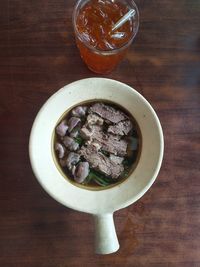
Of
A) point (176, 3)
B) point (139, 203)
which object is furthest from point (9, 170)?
point (176, 3)

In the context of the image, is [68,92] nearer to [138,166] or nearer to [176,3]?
[138,166]

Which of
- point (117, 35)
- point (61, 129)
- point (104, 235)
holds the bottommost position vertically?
point (104, 235)

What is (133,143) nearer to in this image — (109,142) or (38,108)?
(109,142)

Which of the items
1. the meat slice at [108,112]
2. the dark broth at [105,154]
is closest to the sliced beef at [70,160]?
the dark broth at [105,154]

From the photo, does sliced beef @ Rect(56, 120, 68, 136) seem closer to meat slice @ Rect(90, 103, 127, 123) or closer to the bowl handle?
meat slice @ Rect(90, 103, 127, 123)

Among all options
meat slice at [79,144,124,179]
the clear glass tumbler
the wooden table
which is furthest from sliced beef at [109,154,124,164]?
the clear glass tumbler

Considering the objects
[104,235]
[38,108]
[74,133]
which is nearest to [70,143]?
[74,133]
